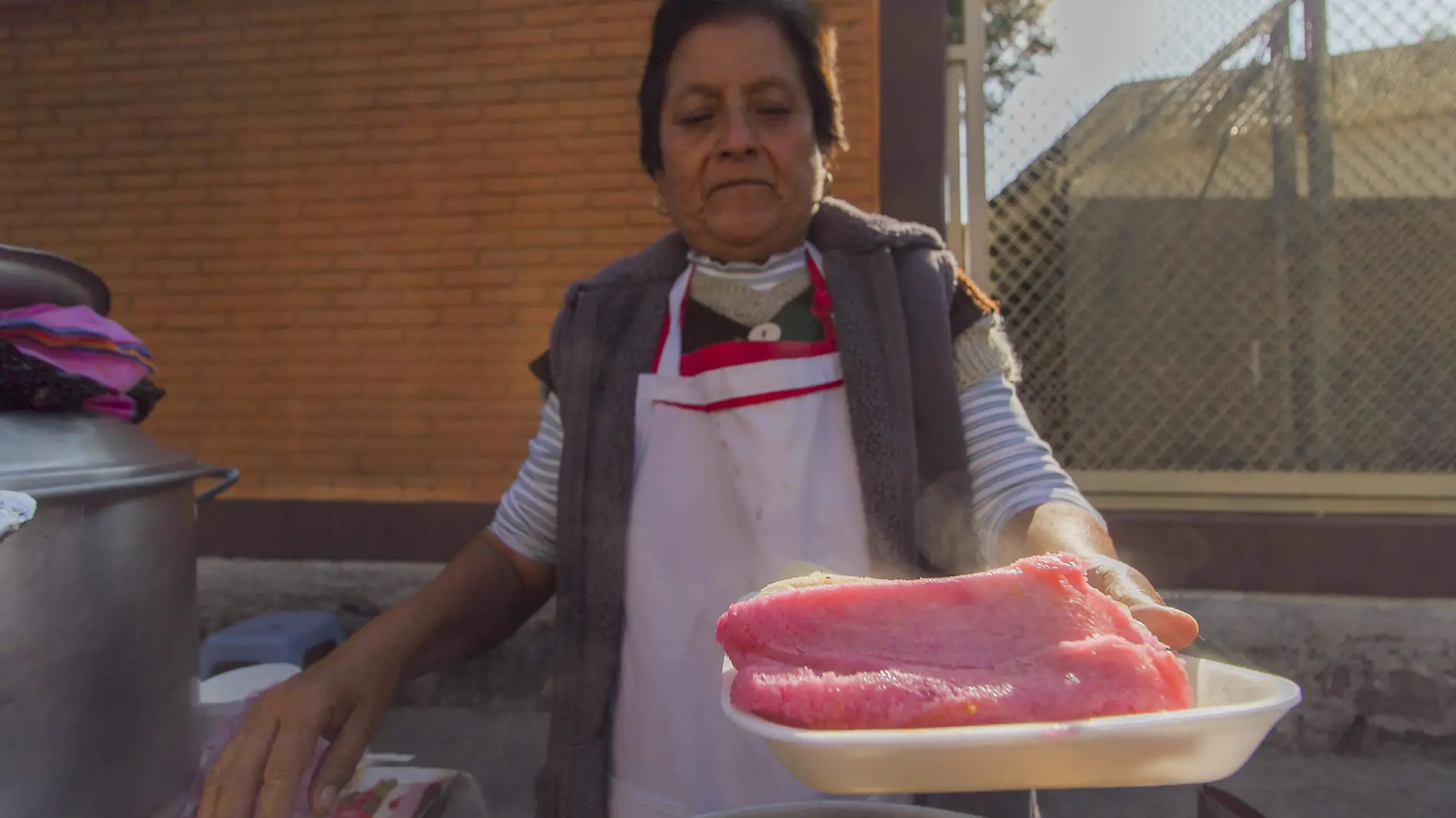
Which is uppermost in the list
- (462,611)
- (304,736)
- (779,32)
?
(779,32)

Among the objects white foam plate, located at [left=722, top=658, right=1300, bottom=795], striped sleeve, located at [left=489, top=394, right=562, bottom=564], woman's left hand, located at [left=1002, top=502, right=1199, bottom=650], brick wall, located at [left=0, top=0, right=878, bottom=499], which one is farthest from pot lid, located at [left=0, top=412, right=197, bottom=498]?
brick wall, located at [left=0, top=0, right=878, bottom=499]

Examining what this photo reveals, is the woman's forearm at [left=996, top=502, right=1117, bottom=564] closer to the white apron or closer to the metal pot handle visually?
the white apron

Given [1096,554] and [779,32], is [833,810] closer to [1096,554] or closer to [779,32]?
[1096,554]

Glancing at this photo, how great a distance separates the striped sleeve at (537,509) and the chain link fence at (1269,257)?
10.3ft

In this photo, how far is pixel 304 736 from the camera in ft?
3.80

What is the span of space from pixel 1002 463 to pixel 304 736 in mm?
1066

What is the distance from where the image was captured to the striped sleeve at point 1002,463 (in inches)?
50.9

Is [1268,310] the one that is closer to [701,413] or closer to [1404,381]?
[1404,381]

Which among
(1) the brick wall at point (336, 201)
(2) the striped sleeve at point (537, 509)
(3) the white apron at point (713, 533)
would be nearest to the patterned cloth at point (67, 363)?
(2) the striped sleeve at point (537, 509)

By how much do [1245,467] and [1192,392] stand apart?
40 centimetres

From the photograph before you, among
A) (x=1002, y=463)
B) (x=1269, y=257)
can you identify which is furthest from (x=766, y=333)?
(x=1269, y=257)

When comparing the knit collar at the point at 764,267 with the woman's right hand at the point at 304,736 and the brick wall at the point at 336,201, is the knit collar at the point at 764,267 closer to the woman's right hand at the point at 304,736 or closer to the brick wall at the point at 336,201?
the woman's right hand at the point at 304,736

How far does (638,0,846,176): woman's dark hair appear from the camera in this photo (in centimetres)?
151

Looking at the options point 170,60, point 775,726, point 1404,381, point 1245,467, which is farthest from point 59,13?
point 1404,381
